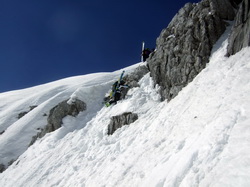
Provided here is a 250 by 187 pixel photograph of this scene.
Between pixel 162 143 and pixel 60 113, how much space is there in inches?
664

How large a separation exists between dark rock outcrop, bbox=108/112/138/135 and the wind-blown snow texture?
2.00ft

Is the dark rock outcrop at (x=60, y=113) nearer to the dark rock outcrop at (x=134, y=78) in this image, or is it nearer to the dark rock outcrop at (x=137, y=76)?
the dark rock outcrop at (x=134, y=78)

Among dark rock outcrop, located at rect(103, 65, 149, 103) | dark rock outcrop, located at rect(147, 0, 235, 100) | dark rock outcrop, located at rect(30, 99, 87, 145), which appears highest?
dark rock outcrop, located at rect(147, 0, 235, 100)

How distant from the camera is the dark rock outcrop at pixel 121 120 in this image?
1590 cm

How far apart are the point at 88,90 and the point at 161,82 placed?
37.9ft

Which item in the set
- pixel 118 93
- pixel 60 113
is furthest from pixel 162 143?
pixel 60 113

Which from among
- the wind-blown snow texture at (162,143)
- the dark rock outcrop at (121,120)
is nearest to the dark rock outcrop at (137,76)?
the wind-blown snow texture at (162,143)

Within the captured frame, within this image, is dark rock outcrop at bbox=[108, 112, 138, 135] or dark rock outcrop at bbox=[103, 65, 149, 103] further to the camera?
dark rock outcrop at bbox=[103, 65, 149, 103]

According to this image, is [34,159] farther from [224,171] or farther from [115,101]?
[224,171]

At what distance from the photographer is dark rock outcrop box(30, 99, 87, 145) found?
22.9m

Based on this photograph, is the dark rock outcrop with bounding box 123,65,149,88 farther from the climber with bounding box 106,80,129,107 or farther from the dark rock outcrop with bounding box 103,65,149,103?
the climber with bounding box 106,80,129,107

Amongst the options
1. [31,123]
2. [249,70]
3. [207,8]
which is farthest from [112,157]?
[31,123]

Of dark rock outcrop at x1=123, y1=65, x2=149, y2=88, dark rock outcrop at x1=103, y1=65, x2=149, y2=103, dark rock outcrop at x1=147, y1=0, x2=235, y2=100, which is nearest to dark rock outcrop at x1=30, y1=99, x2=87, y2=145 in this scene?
dark rock outcrop at x1=103, y1=65, x2=149, y2=103

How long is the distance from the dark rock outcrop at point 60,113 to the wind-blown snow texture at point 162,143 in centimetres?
99
